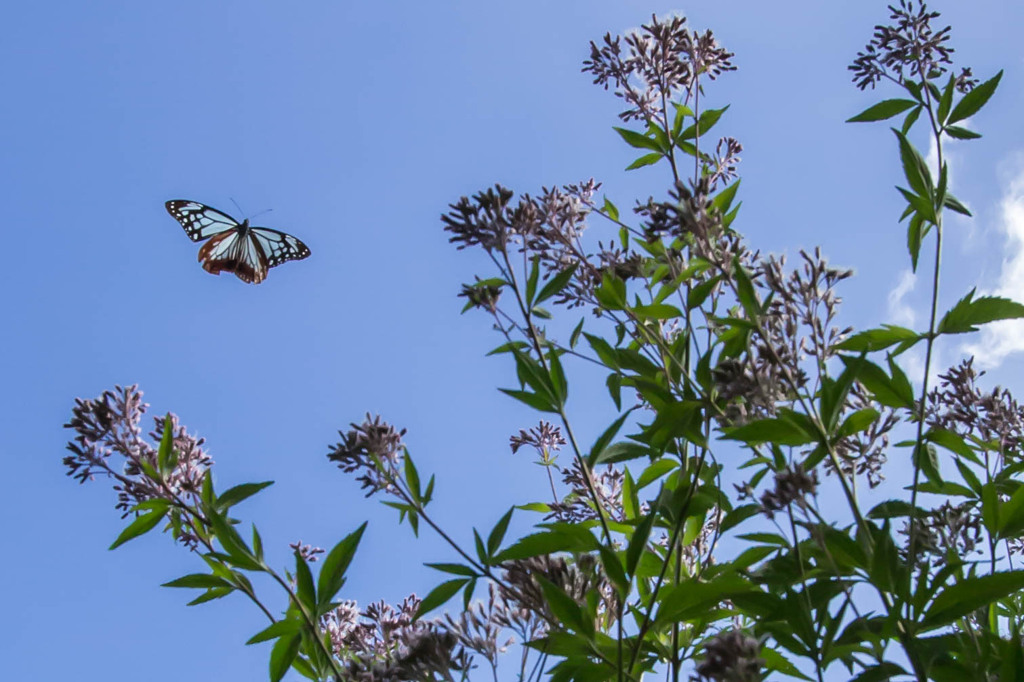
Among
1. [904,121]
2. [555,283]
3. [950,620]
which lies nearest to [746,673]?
[950,620]

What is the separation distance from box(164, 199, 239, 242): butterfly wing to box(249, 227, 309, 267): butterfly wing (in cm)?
29

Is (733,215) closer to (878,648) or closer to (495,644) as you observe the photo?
(878,648)

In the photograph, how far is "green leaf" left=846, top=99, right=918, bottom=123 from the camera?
8.88 ft

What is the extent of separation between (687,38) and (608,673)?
2612 mm

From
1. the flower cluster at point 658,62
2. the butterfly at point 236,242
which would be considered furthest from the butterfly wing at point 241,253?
the flower cluster at point 658,62

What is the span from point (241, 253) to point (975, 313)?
25.2 feet

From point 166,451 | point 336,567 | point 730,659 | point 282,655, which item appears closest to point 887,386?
point 730,659

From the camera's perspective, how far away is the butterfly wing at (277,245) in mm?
8438

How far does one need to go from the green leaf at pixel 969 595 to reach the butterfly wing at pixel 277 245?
745cm

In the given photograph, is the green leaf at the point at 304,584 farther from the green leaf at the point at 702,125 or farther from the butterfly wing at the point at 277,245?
the butterfly wing at the point at 277,245

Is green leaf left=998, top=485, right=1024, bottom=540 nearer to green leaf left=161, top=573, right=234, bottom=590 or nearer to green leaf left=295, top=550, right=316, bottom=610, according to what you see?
green leaf left=295, top=550, right=316, bottom=610

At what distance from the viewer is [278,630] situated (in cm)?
217

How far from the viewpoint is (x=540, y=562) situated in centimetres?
211

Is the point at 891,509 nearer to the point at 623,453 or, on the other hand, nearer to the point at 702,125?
the point at 623,453
